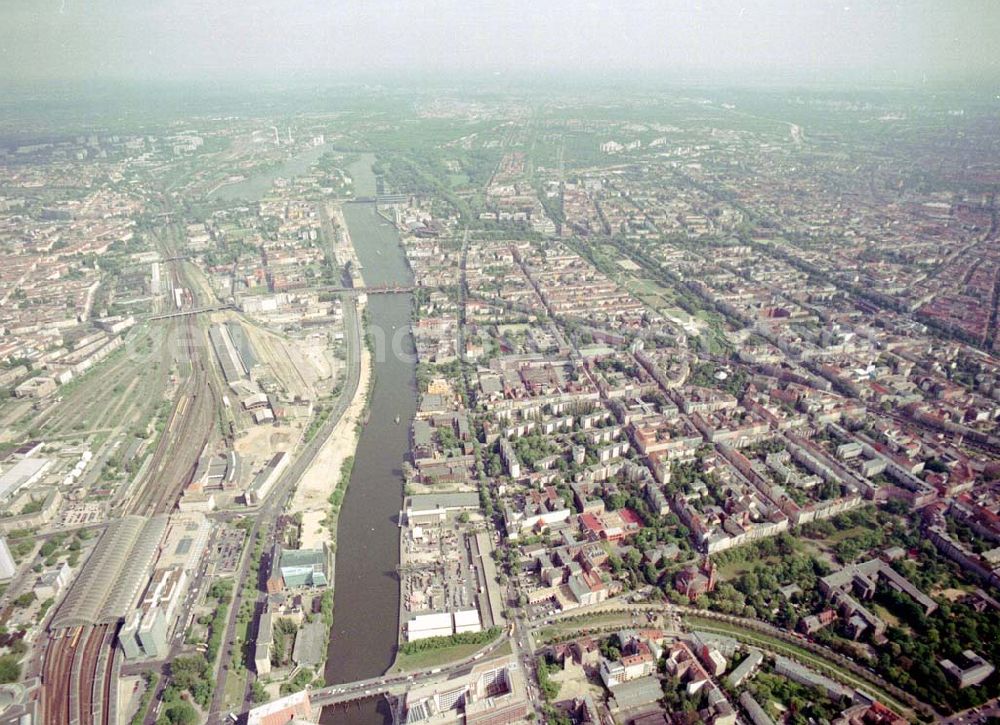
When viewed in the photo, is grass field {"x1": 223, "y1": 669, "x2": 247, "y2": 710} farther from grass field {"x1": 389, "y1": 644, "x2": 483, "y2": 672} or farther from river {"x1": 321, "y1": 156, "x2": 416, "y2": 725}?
grass field {"x1": 389, "y1": 644, "x2": 483, "y2": 672}

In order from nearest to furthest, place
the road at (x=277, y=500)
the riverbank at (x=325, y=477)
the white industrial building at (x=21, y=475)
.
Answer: the road at (x=277, y=500)
the riverbank at (x=325, y=477)
the white industrial building at (x=21, y=475)

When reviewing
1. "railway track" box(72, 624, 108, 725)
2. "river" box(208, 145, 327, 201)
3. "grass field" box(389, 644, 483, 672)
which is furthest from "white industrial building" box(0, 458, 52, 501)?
"river" box(208, 145, 327, 201)

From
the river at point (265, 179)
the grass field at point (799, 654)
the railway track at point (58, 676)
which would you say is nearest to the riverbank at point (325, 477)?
the railway track at point (58, 676)

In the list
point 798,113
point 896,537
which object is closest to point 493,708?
point 896,537

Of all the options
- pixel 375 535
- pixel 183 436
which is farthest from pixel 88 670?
pixel 183 436

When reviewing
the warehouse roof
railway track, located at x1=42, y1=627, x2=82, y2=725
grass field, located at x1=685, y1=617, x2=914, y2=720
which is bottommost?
grass field, located at x1=685, y1=617, x2=914, y2=720

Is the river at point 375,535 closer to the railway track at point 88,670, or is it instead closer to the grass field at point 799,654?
the railway track at point 88,670

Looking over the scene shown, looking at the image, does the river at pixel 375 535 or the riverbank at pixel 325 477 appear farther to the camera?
the riverbank at pixel 325 477

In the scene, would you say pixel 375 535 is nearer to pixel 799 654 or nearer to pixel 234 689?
pixel 234 689

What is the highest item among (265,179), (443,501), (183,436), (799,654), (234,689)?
(265,179)
